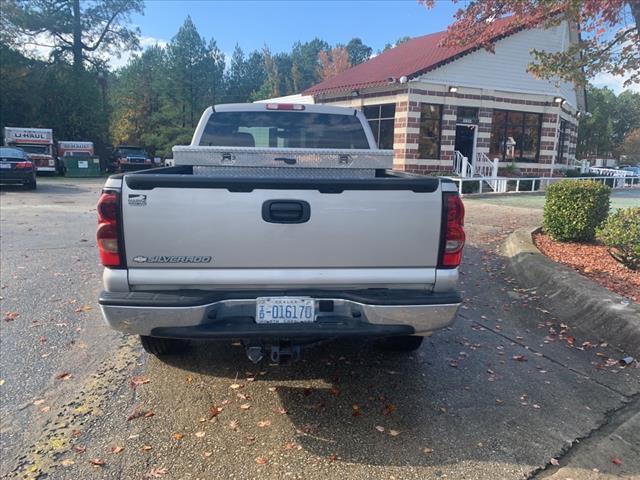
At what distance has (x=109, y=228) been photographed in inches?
118

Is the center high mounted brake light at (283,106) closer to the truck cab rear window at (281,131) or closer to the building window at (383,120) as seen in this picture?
the truck cab rear window at (281,131)

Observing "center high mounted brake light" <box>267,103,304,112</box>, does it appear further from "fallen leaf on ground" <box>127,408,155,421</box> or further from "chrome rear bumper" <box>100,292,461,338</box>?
"fallen leaf on ground" <box>127,408,155,421</box>

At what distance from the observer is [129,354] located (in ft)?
14.3

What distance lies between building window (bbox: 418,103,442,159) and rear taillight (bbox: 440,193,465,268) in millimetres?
18210

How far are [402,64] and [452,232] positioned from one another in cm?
2020

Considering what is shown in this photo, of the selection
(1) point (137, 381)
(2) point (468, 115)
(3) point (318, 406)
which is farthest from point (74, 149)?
(3) point (318, 406)

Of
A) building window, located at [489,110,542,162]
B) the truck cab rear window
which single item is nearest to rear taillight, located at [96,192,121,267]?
the truck cab rear window

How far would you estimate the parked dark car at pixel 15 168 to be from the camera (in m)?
17.9

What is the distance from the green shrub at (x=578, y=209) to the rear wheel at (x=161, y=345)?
248 inches

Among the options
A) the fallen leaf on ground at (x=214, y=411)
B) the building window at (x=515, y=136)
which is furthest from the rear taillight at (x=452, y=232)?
the building window at (x=515, y=136)

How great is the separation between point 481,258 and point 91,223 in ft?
27.6

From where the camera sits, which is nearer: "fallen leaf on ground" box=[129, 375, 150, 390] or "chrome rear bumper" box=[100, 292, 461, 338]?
"chrome rear bumper" box=[100, 292, 461, 338]

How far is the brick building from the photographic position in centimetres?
2027

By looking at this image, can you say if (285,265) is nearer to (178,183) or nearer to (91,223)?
(178,183)
